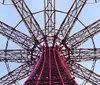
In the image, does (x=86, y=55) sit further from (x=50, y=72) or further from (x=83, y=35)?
(x=50, y=72)

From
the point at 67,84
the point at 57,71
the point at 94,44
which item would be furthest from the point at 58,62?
the point at 94,44

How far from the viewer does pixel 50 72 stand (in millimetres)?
23922

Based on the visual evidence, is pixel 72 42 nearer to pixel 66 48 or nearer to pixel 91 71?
pixel 66 48

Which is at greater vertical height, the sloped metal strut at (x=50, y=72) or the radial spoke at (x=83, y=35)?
the radial spoke at (x=83, y=35)

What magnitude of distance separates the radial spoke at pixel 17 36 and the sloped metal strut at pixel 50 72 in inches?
141

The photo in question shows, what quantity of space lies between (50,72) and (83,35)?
9.29m

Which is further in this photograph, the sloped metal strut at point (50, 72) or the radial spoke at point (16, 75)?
the radial spoke at point (16, 75)

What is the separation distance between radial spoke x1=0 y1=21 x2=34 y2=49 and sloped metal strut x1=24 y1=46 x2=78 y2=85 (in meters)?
3.58

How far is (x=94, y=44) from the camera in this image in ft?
108

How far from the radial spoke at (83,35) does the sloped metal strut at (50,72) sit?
11.3 ft

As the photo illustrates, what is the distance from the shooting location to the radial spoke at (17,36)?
3209 centimetres

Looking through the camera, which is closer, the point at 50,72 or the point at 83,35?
the point at 50,72

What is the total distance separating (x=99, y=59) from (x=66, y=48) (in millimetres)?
3769

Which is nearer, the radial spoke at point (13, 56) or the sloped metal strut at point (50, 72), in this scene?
the sloped metal strut at point (50, 72)
